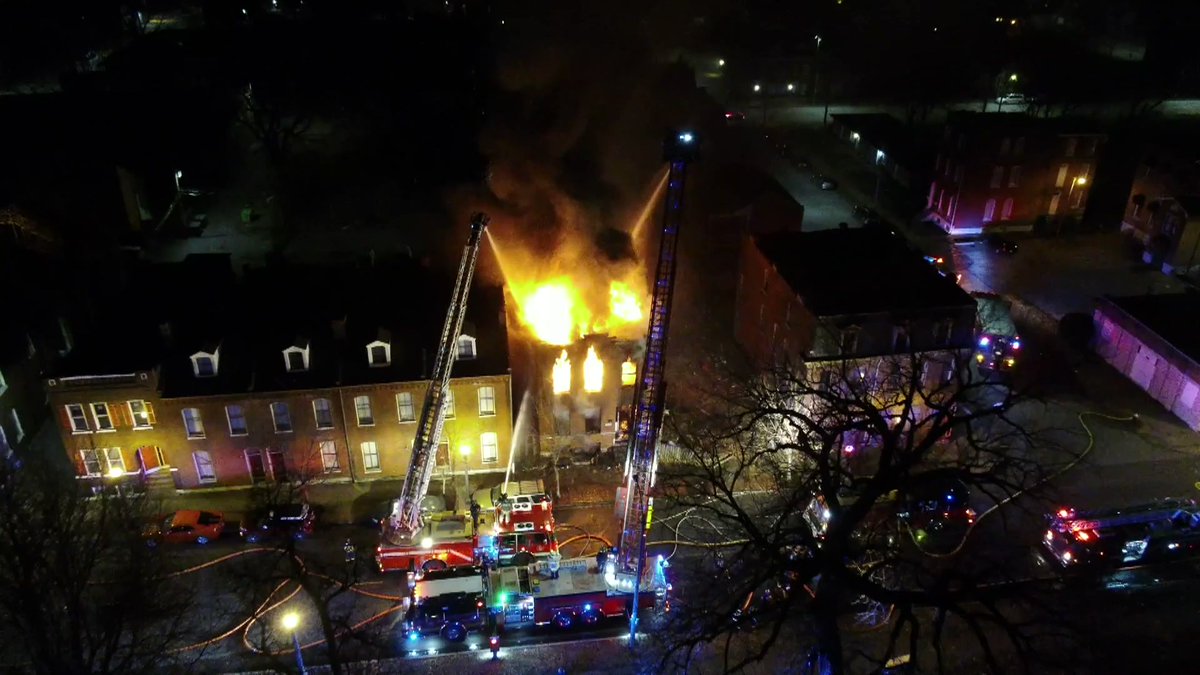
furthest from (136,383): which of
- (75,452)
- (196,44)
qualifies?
(196,44)

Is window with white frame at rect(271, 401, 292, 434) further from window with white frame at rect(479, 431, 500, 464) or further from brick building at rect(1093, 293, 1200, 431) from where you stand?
brick building at rect(1093, 293, 1200, 431)

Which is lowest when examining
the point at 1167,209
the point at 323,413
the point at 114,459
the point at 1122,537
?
Result: the point at 1122,537

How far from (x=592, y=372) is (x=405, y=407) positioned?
23.5 feet

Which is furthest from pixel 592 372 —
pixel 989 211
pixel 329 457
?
pixel 989 211

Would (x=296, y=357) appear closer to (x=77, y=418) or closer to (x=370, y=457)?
(x=370, y=457)

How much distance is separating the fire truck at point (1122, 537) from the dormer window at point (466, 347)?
21493 millimetres

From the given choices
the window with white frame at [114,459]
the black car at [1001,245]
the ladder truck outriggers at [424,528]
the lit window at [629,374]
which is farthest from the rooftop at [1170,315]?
the window with white frame at [114,459]

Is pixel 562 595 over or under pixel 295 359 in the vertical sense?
under

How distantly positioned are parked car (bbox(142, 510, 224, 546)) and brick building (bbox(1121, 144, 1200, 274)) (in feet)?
169

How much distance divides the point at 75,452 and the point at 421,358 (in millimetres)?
13028

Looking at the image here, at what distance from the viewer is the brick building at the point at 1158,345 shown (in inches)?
1399

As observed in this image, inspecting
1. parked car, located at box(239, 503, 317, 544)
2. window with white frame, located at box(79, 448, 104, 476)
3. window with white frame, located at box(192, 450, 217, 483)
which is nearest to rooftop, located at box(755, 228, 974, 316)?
parked car, located at box(239, 503, 317, 544)

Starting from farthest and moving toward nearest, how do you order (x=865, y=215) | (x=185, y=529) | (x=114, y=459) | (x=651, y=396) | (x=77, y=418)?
(x=865, y=215) → (x=114, y=459) → (x=77, y=418) → (x=185, y=529) → (x=651, y=396)

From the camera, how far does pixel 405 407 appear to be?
3102 cm
